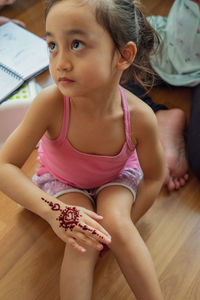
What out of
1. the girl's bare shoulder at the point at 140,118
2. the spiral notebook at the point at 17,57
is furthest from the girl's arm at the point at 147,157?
the spiral notebook at the point at 17,57

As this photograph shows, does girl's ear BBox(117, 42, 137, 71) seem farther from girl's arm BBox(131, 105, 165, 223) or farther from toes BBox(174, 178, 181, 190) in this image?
toes BBox(174, 178, 181, 190)

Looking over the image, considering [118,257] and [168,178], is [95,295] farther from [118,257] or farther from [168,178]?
[168,178]

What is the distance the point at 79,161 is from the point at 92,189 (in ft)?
0.44

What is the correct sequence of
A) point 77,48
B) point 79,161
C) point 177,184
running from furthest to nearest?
point 177,184, point 79,161, point 77,48

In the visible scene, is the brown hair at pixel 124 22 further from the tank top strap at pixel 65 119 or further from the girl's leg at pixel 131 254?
the girl's leg at pixel 131 254

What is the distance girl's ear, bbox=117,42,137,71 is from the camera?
77 cm

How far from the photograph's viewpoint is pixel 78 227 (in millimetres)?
792

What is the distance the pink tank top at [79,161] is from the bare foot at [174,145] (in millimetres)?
250

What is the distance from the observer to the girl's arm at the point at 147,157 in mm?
907

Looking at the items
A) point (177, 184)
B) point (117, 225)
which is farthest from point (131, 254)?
point (177, 184)

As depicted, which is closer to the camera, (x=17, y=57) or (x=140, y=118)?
(x=140, y=118)

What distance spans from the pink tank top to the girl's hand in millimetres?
163

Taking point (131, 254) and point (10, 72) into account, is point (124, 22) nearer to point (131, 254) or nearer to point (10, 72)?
point (131, 254)

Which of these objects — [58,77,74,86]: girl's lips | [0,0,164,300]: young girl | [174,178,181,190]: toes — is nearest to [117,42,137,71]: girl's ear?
[0,0,164,300]: young girl
